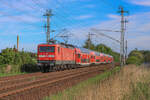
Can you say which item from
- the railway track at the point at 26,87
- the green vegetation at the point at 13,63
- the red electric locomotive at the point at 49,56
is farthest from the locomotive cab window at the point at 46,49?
the railway track at the point at 26,87

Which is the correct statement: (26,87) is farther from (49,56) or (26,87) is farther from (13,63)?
(13,63)

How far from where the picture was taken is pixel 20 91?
416 inches

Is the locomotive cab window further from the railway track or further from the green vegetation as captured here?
the railway track

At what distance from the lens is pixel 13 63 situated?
2412 cm

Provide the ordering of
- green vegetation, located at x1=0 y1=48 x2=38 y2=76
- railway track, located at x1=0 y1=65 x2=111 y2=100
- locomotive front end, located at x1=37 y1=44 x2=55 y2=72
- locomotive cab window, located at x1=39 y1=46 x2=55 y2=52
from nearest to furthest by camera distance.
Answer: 1. railway track, located at x1=0 y1=65 x2=111 y2=100
2. green vegetation, located at x1=0 y1=48 x2=38 y2=76
3. locomotive front end, located at x1=37 y1=44 x2=55 y2=72
4. locomotive cab window, located at x1=39 y1=46 x2=55 y2=52

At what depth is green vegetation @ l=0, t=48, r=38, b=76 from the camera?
2238 centimetres

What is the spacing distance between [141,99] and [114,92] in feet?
3.21

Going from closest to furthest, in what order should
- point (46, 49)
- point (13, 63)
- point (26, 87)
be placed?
point (26, 87) → point (46, 49) → point (13, 63)

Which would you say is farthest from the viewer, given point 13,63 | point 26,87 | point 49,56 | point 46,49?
point 13,63

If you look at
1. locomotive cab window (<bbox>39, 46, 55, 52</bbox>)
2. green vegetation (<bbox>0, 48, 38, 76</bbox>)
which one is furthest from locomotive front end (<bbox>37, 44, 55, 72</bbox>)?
green vegetation (<bbox>0, 48, 38, 76</bbox>)

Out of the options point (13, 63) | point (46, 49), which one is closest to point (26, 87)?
point (46, 49)

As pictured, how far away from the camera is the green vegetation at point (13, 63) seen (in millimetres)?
22378

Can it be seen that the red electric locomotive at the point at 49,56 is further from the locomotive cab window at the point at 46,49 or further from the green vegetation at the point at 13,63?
the green vegetation at the point at 13,63

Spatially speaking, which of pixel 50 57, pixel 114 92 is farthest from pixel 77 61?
pixel 114 92
